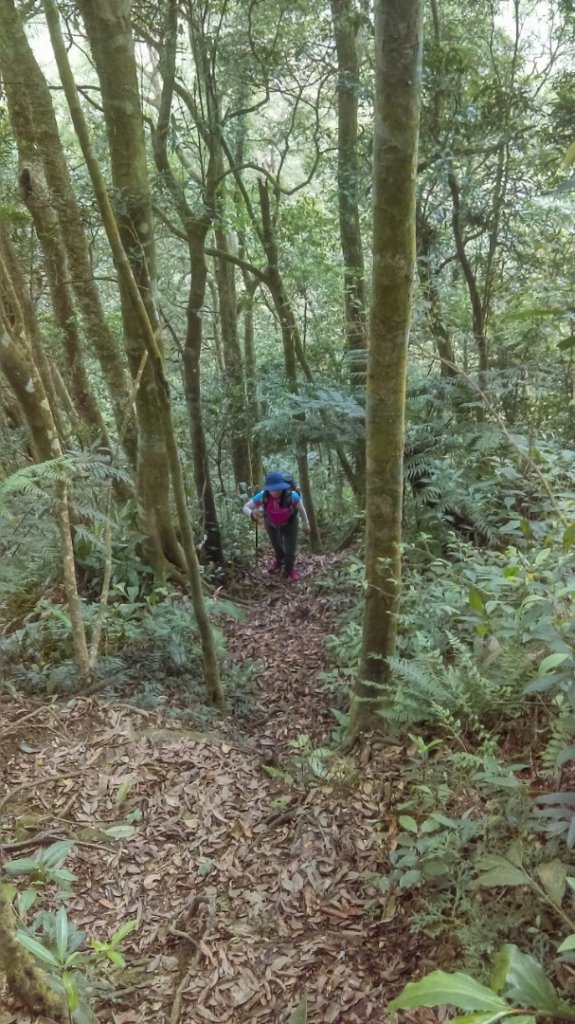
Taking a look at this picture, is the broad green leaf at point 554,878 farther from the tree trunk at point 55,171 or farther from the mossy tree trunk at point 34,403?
the tree trunk at point 55,171

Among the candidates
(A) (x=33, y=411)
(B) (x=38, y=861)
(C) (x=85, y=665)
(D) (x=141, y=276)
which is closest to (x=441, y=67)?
(D) (x=141, y=276)

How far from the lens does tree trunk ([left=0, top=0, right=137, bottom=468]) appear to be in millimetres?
Result: 5809

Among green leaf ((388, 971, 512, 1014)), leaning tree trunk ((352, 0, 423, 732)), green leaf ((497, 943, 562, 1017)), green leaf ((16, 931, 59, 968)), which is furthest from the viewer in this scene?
leaning tree trunk ((352, 0, 423, 732))

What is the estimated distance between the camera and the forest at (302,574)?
2.54m

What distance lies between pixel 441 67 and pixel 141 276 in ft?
14.5

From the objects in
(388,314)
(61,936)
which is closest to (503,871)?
(61,936)

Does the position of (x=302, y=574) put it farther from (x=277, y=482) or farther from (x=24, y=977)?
(x=24, y=977)

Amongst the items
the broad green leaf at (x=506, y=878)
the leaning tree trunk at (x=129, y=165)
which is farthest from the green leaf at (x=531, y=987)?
the leaning tree trunk at (x=129, y=165)

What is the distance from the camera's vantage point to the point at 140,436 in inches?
256

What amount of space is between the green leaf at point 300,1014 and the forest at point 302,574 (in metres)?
0.03

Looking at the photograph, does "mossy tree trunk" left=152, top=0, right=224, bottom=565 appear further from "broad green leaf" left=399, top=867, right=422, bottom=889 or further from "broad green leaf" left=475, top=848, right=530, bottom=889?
"broad green leaf" left=475, top=848, right=530, bottom=889

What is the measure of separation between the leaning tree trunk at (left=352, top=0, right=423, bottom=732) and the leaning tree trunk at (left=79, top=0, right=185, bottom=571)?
2277 mm

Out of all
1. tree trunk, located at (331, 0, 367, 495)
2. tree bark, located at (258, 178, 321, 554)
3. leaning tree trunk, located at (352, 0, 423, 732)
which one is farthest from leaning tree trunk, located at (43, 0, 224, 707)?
tree bark, located at (258, 178, 321, 554)

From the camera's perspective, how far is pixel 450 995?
45.1 inches
